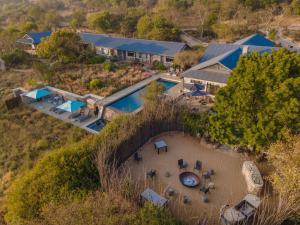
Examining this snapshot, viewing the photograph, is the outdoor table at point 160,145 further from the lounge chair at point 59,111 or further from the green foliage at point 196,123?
the lounge chair at point 59,111

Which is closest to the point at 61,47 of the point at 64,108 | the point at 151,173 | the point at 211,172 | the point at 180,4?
the point at 64,108

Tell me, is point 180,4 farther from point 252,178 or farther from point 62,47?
point 252,178

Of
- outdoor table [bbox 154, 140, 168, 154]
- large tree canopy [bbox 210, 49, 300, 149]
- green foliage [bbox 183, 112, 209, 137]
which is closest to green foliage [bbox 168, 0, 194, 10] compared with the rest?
green foliage [bbox 183, 112, 209, 137]

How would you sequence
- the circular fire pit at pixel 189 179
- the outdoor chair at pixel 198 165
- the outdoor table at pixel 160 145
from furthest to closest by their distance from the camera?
the outdoor table at pixel 160 145
the outdoor chair at pixel 198 165
the circular fire pit at pixel 189 179

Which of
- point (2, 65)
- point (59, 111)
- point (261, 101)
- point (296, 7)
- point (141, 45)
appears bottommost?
point (59, 111)

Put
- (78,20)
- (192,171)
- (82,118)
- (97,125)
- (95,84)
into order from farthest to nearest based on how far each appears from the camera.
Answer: (78,20), (95,84), (82,118), (97,125), (192,171)

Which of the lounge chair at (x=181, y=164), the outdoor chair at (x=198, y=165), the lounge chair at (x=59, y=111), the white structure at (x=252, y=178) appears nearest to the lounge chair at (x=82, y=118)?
the lounge chair at (x=59, y=111)

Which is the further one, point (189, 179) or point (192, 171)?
point (192, 171)

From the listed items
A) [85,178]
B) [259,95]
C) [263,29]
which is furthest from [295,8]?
[85,178]
